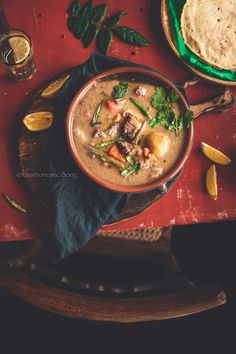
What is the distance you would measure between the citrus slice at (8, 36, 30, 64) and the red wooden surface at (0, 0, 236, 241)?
90 millimetres

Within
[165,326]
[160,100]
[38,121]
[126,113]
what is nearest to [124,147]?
[126,113]

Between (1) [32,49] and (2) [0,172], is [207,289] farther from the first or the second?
(1) [32,49]

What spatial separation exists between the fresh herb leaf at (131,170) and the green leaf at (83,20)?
70cm

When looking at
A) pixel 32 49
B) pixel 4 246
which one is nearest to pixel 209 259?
pixel 4 246

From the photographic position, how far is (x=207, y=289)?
1409mm

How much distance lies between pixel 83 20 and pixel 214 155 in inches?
34.5

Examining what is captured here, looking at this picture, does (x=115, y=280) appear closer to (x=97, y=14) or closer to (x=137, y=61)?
(x=137, y=61)

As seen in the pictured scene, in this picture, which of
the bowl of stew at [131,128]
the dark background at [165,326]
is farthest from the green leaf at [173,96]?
the dark background at [165,326]

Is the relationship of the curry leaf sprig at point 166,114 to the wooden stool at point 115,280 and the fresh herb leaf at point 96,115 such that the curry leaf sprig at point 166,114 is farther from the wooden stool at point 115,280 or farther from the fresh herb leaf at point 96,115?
the wooden stool at point 115,280

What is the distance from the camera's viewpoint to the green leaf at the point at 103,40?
191cm

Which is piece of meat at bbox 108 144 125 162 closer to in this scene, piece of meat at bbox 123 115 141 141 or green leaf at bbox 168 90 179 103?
piece of meat at bbox 123 115 141 141

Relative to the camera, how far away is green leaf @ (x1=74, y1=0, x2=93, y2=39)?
6.27 feet

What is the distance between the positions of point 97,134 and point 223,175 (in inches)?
25.3

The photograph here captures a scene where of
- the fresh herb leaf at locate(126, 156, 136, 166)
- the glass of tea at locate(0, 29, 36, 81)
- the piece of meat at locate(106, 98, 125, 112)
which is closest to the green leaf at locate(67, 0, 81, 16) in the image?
the glass of tea at locate(0, 29, 36, 81)
